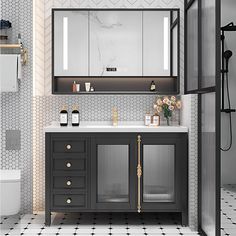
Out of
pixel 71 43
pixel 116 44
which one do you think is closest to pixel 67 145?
pixel 71 43

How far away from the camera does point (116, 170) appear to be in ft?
13.2

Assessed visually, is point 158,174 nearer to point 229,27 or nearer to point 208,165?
point 208,165

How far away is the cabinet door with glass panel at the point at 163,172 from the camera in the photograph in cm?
398

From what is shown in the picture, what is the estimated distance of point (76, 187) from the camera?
398cm

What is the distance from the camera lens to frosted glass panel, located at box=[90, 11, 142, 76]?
14.4ft

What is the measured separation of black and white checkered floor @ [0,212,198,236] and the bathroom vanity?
153mm

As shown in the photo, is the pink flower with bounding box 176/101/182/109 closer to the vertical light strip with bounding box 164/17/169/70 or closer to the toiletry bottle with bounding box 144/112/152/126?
the toiletry bottle with bounding box 144/112/152/126

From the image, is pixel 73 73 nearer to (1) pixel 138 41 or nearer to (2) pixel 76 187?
(1) pixel 138 41

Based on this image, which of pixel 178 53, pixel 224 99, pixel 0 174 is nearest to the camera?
pixel 0 174

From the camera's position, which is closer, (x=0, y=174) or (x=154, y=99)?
(x=0, y=174)

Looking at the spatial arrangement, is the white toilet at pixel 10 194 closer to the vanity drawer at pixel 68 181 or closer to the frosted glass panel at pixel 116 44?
the vanity drawer at pixel 68 181

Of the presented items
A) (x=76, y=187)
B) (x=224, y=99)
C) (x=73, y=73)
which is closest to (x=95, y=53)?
(x=73, y=73)

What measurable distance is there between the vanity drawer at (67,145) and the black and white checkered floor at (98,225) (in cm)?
74

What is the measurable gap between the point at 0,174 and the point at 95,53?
5.23 ft
